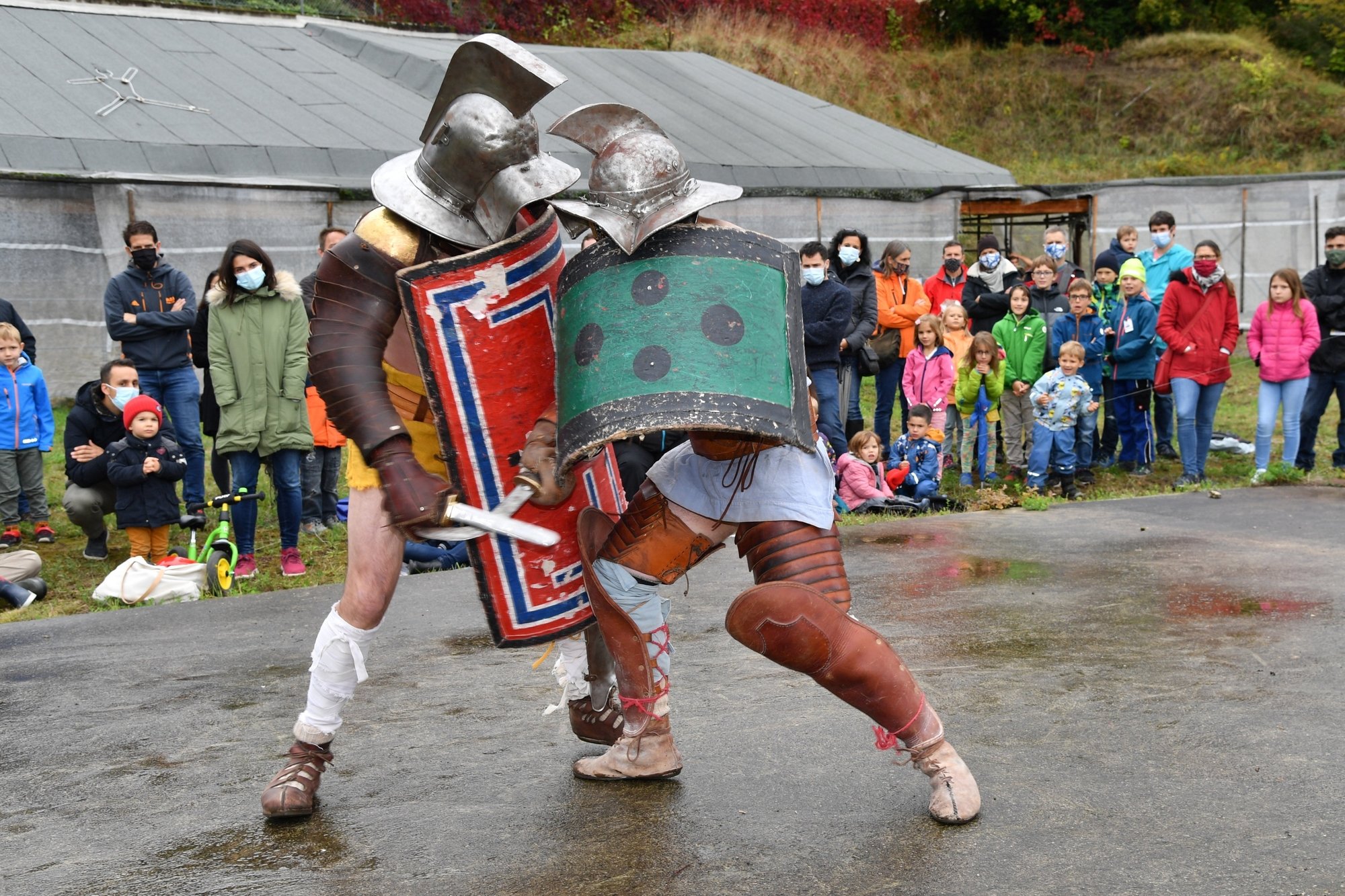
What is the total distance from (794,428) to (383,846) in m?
1.41

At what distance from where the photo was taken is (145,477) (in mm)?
7449

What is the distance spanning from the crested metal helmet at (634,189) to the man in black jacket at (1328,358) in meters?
8.06

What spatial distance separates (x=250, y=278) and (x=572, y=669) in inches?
173

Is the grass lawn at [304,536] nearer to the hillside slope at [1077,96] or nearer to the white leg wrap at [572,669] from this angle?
the white leg wrap at [572,669]

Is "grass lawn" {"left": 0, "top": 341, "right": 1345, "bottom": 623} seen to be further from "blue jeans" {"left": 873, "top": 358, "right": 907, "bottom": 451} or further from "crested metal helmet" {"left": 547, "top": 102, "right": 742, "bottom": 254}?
"crested metal helmet" {"left": 547, "top": 102, "right": 742, "bottom": 254}

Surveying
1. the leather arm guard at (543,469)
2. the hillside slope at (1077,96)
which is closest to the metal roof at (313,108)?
the hillside slope at (1077,96)

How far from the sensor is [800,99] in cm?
2009

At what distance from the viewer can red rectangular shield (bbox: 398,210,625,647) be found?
3.35 meters

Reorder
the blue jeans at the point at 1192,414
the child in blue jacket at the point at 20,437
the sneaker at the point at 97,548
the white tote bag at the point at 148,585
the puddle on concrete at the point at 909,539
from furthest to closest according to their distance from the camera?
the blue jeans at the point at 1192,414 < the child in blue jacket at the point at 20,437 < the sneaker at the point at 97,548 < the puddle on concrete at the point at 909,539 < the white tote bag at the point at 148,585

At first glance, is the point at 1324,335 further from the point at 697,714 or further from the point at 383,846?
the point at 383,846

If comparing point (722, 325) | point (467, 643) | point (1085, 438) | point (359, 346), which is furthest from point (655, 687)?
point (1085, 438)

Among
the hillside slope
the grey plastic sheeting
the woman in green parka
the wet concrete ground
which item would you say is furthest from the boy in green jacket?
the hillside slope

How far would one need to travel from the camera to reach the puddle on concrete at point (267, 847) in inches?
123

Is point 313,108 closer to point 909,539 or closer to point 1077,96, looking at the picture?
point 909,539
